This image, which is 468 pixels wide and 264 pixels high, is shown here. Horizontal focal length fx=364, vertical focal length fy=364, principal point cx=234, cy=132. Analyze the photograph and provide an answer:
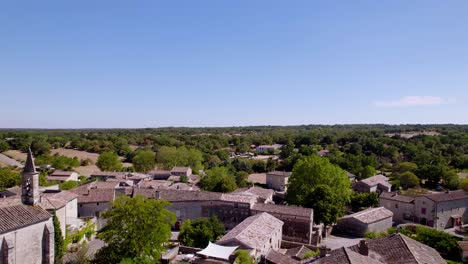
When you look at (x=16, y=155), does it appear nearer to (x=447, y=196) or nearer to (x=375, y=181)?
(x=375, y=181)

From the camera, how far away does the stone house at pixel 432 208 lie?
5106 centimetres

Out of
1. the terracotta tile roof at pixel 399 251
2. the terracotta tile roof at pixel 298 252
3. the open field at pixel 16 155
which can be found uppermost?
the terracotta tile roof at pixel 399 251

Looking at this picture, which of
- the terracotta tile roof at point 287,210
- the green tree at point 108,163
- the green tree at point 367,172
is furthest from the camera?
the green tree at point 108,163

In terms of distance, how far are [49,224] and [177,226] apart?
869 inches

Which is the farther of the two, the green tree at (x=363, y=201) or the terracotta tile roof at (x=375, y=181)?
the terracotta tile roof at (x=375, y=181)

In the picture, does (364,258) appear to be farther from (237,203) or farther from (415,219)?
(415,219)

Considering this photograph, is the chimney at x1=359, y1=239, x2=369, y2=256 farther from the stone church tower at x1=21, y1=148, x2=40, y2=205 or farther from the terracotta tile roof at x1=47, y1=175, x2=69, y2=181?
the terracotta tile roof at x1=47, y1=175, x2=69, y2=181

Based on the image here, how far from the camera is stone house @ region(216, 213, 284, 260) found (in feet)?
104

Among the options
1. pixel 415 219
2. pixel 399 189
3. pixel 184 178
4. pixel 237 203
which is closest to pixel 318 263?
pixel 237 203

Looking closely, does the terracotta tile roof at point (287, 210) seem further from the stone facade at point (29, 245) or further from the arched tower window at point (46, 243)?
the arched tower window at point (46, 243)

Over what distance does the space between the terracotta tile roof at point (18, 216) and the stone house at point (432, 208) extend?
4787 centimetres

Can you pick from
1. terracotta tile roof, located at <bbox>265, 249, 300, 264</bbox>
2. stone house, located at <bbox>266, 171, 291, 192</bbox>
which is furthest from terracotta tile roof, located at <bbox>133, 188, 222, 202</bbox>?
stone house, located at <bbox>266, 171, 291, 192</bbox>

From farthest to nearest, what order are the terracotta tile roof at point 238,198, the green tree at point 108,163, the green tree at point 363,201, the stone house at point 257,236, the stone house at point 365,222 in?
the green tree at point 108,163 < the green tree at point 363,201 < the terracotta tile roof at point 238,198 < the stone house at point 365,222 < the stone house at point 257,236

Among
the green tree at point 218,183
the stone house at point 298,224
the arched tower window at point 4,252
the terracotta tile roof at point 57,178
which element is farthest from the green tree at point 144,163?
the arched tower window at point 4,252
